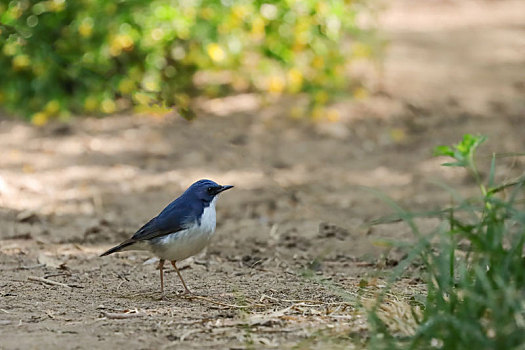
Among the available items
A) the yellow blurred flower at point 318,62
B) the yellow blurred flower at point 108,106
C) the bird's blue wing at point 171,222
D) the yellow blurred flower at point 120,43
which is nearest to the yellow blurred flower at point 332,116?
the yellow blurred flower at point 318,62

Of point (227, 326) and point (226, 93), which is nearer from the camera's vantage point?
point (227, 326)

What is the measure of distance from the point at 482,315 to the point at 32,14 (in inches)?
285

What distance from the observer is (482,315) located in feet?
10.7

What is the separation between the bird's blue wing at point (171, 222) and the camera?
4805 millimetres

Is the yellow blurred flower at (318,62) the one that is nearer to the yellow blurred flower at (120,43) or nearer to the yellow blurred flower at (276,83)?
the yellow blurred flower at (276,83)

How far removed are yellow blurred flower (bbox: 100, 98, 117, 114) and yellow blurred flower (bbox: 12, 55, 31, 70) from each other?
1.02 m

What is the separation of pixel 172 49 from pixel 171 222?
5380mm

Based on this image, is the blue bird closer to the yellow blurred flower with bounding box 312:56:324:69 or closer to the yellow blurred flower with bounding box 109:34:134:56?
the yellow blurred flower with bounding box 109:34:134:56

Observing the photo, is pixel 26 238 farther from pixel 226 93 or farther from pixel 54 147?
pixel 226 93

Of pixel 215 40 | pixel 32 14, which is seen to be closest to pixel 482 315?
pixel 215 40

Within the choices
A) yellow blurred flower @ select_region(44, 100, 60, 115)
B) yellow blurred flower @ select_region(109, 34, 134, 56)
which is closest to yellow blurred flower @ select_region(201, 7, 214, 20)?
yellow blurred flower @ select_region(109, 34, 134, 56)

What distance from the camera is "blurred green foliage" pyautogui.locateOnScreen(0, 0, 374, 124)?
9.07 metres

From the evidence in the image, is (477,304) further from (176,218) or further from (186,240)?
(176,218)

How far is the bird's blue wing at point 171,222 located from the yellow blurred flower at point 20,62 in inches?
211
